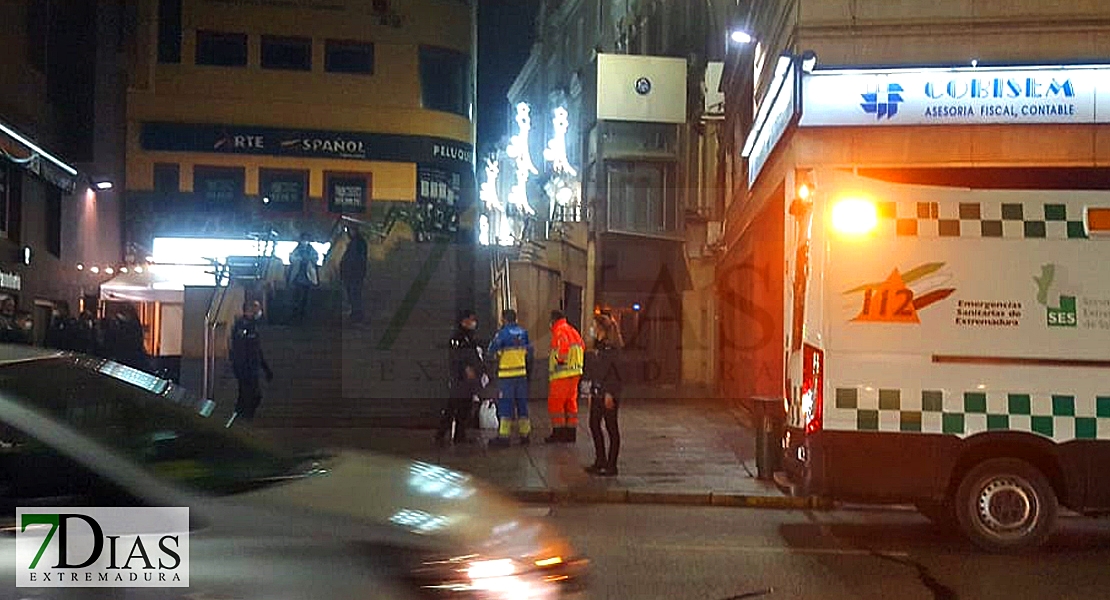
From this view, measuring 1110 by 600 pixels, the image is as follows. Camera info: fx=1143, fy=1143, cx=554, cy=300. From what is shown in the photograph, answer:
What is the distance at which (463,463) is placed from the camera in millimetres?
13195

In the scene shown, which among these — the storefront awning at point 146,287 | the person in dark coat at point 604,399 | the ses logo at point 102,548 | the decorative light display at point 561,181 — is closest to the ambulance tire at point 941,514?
the person in dark coat at point 604,399

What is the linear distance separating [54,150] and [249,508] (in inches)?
792

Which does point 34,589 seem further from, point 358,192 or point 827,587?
point 358,192

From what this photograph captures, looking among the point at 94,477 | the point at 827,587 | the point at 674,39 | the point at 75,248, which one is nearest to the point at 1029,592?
the point at 827,587

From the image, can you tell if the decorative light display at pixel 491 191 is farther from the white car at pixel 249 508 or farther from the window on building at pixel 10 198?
the white car at pixel 249 508

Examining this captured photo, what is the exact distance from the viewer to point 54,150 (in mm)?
21828

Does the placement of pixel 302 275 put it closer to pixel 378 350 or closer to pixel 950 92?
pixel 378 350

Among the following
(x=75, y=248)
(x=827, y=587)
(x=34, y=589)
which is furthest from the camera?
(x=75, y=248)

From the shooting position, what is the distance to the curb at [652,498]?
1120 cm

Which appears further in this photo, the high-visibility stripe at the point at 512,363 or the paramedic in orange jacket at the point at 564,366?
the high-visibility stripe at the point at 512,363

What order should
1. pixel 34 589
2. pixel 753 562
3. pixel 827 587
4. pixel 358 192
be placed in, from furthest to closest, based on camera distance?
pixel 358 192 < pixel 753 562 < pixel 827 587 < pixel 34 589

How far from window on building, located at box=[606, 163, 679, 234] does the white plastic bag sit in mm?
14901

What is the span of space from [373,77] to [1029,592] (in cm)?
2867

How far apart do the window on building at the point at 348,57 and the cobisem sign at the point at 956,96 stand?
22625mm
